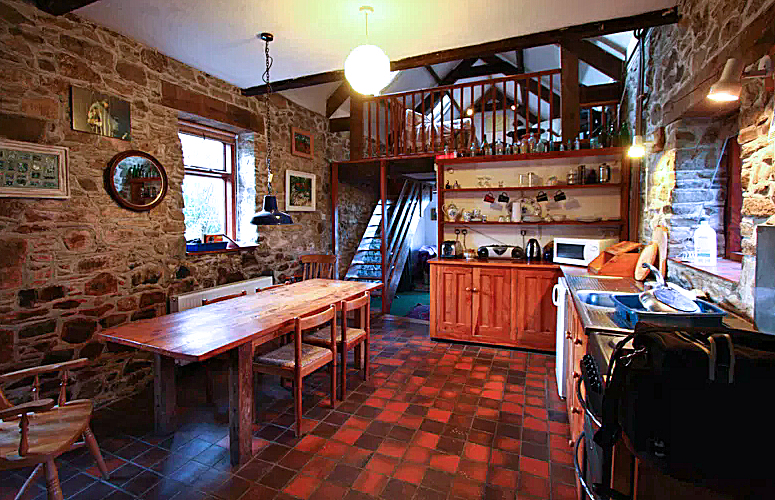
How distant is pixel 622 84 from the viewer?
194 inches

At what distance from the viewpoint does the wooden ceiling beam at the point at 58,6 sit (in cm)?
273

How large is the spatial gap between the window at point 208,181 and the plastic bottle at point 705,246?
4412 mm

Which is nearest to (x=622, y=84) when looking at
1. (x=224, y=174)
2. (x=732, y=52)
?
(x=732, y=52)

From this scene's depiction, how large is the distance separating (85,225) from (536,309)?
13.6 ft

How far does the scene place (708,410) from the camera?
92cm

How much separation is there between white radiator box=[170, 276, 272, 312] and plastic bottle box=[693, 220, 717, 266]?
3.87 meters

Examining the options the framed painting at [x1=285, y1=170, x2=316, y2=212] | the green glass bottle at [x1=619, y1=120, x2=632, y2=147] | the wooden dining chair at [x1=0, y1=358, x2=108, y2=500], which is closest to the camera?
the wooden dining chair at [x1=0, y1=358, x2=108, y2=500]

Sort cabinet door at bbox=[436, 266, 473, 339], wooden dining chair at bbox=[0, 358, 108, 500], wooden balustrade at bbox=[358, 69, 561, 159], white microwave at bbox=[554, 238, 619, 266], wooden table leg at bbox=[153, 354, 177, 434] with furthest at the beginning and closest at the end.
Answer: wooden balustrade at bbox=[358, 69, 561, 159] < cabinet door at bbox=[436, 266, 473, 339] < white microwave at bbox=[554, 238, 619, 266] < wooden table leg at bbox=[153, 354, 177, 434] < wooden dining chair at bbox=[0, 358, 108, 500]

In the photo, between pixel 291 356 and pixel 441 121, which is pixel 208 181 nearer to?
pixel 291 356

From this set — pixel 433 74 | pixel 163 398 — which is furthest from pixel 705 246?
pixel 433 74

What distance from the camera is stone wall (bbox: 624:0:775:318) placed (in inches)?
74.0

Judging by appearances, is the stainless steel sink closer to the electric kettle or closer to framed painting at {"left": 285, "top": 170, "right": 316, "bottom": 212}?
the electric kettle

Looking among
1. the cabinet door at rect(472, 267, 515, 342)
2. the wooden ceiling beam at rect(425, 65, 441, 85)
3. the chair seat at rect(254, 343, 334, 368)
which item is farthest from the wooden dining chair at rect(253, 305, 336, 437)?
the wooden ceiling beam at rect(425, 65, 441, 85)

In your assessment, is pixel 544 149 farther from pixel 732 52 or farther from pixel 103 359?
pixel 103 359
